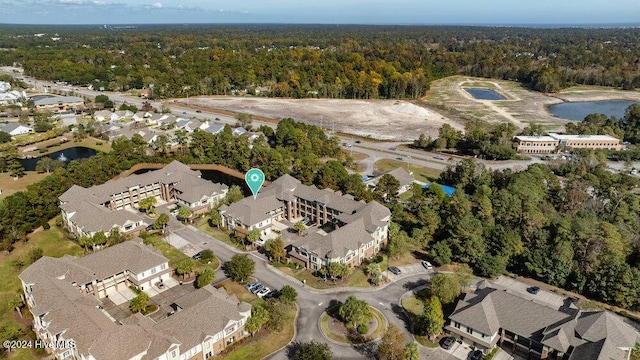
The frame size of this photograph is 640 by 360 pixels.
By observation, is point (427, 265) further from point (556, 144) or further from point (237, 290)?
point (556, 144)

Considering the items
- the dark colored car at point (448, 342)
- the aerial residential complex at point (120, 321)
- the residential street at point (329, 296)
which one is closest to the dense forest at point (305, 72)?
the residential street at point (329, 296)

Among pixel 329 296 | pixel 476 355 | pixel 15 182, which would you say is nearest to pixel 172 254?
pixel 329 296

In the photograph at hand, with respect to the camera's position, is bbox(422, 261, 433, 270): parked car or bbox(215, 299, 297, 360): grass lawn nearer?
bbox(215, 299, 297, 360): grass lawn

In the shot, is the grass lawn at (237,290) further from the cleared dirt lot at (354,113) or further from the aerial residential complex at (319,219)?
the cleared dirt lot at (354,113)

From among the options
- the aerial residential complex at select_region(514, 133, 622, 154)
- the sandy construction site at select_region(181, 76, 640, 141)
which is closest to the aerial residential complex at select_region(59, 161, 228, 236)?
the sandy construction site at select_region(181, 76, 640, 141)

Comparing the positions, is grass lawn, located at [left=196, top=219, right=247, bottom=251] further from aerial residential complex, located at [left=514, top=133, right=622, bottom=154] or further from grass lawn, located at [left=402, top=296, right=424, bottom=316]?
aerial residential complex, located at [left=514, top=133, right=622, bottom=154]
